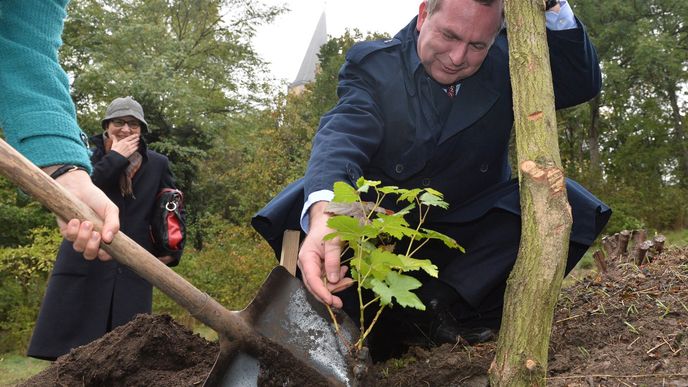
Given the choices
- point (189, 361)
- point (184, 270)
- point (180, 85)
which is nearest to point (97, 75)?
point (180, 85)

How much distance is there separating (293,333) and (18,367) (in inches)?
259

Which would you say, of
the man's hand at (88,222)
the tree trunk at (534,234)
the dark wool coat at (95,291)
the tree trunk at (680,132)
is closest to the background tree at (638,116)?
the tree trunk at (680,132)

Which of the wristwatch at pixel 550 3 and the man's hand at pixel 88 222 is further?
the wristwatch at pixel 550 3

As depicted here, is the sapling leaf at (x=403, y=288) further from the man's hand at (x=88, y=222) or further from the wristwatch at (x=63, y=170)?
the wristwatch at (x=63, y=170)

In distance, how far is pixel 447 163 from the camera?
2.86 meters

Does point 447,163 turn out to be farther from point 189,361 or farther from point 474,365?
point 189,361

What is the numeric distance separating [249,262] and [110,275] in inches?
206

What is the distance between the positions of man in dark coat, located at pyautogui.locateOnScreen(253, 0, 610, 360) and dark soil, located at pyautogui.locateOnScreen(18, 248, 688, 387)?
0.32m

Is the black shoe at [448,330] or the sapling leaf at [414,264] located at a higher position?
the sapling leaf at [414,264]

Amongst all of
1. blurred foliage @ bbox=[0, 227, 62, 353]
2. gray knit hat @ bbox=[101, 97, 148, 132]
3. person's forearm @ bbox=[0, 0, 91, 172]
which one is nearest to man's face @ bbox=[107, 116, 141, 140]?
gray knit hat @ bbox=[101, 97, 148, 132]

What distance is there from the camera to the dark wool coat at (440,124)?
2.69m

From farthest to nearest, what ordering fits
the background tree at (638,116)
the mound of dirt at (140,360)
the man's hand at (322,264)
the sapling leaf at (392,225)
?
the background tree at (638,116) → the mound of dirt at (140,360) → the man's hand at (322,264) → the sapling leaf at (392,225)

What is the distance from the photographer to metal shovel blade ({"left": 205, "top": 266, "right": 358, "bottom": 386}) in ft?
6.87

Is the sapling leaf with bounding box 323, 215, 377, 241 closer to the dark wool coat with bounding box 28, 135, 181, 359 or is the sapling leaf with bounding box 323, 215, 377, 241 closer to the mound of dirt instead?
the mound of dirt
